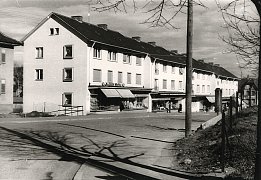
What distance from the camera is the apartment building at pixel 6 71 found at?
3144 centimetres

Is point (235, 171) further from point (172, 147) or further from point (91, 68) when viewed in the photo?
point (91, 68)

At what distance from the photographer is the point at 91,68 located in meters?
35.3

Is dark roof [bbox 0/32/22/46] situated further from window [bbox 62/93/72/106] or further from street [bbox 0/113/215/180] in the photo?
street [bbox 0/113/215/180]

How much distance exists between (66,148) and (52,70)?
26.6m

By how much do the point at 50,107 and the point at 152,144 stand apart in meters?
26.5

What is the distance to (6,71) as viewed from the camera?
105ft

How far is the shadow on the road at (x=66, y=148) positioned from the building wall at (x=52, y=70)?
66.6 feet

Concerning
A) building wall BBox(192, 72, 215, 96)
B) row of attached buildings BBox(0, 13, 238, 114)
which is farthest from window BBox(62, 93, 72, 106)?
building wall BBox(192, 72, 215, 96)

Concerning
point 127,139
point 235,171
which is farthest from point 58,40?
point 235,171

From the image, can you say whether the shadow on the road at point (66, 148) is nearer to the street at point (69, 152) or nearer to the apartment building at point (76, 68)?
the street at point (69, 152)

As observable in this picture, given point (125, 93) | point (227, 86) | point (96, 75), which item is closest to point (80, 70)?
point (96, 75)

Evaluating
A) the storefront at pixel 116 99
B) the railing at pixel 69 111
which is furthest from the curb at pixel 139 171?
the storefront at pixel 116 99

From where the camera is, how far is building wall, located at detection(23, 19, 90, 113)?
35125 mm

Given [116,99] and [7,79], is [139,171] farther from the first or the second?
[116,99]
